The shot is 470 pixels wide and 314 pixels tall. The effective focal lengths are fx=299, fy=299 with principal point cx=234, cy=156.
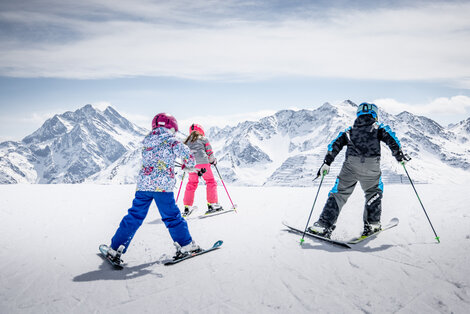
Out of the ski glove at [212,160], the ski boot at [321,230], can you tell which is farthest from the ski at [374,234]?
the ski glove at [212,160]

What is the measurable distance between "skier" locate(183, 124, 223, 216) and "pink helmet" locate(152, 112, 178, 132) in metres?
3.05

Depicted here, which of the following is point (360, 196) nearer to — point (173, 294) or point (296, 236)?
point (296, 236)

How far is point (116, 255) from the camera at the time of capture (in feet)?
14.7

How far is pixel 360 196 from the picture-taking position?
9.12 meters

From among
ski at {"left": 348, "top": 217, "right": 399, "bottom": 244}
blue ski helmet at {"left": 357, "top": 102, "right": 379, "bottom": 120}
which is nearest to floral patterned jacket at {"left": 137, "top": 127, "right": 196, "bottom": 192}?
ski at {"left": 348, "top": 217, "right": 399, "bottom": 244}

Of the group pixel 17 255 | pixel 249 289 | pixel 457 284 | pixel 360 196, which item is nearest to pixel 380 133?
pixel 457 284

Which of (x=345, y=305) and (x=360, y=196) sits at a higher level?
(x=345, y=305)

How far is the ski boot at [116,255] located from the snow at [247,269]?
0.18 meters

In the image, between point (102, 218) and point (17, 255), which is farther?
point (102, 218)

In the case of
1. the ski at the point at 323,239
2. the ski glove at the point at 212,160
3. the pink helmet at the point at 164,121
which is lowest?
the ski at the point at 323,239

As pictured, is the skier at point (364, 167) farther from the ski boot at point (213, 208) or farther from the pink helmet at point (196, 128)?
the pink helmet at point (196, 128)

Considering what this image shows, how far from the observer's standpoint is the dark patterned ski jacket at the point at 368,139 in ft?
17.4

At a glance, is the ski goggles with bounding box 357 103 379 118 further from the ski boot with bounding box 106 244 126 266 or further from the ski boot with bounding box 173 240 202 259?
Answer: the ski boot with bounding box 106 244 126 266

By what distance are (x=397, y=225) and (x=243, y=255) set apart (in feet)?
10.9
